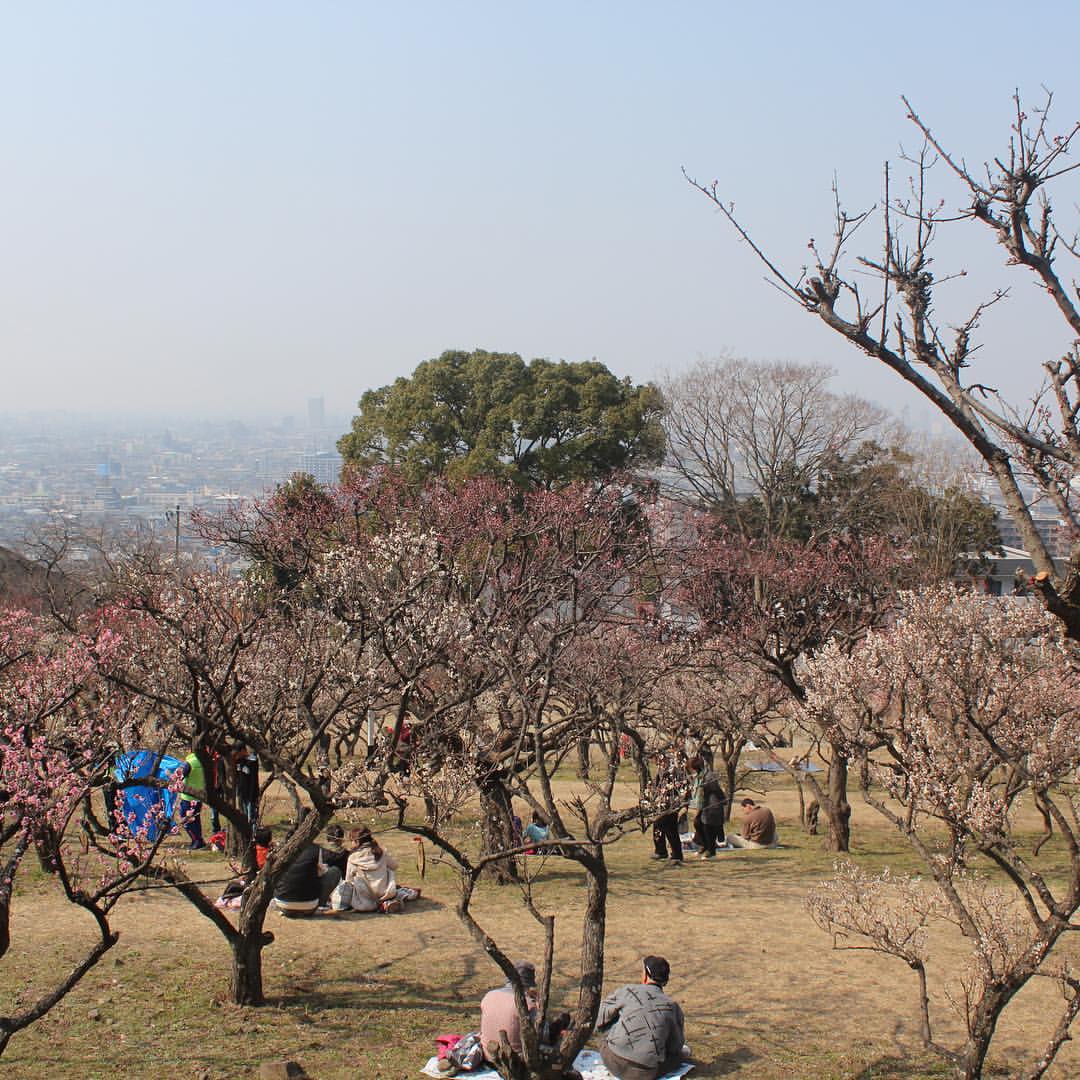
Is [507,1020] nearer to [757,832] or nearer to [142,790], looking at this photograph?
[142,790]

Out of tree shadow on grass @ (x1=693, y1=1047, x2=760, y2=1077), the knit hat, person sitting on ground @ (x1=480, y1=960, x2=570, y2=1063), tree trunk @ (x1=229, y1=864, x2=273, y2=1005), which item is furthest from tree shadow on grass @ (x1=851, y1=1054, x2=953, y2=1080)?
tree trunk @ (x1=229, y1=864, x2=273, y2=1005)

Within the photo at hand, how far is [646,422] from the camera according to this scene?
3409cm

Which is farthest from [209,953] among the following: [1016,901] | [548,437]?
[548,437]

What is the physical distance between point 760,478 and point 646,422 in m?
3.83

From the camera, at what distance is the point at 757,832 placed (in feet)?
51.7

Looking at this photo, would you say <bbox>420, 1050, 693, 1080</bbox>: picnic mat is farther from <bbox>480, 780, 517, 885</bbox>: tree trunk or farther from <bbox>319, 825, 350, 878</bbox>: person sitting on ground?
<bbox>319, 825, 350, 878</bbox>: person sitting on ground

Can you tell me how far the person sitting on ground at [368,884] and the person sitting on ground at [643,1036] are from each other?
387 cm

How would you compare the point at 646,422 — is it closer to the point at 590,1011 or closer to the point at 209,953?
the point at 209,953

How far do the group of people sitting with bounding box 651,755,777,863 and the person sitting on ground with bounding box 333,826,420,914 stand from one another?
3680 mm

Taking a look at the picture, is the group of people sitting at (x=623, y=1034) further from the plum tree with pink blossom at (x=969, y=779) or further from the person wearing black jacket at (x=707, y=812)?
the person wearing black jacket at (x=707, y=812)

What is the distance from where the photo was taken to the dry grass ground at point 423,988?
778cm

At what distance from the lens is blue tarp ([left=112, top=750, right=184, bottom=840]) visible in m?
10.2

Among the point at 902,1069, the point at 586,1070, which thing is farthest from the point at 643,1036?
the point at 902,1069

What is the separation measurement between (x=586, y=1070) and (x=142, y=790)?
7177 mm
